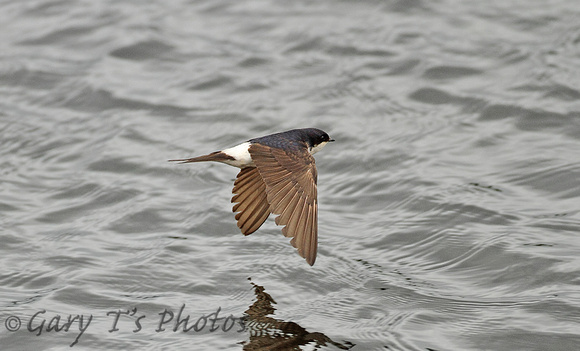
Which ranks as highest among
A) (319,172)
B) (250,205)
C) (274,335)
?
(250,205)

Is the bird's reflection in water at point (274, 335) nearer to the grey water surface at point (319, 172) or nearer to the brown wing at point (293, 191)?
the grey water surface at point (319, 172)

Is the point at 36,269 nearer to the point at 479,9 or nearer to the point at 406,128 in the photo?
the point at 406,128

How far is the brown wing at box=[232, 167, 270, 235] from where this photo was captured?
4816 millimetres

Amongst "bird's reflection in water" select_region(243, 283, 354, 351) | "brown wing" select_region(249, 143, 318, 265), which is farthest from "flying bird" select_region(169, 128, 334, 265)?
"bird's reflection in water" select_region(243, 283, 354, 351)

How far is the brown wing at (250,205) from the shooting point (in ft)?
15.8

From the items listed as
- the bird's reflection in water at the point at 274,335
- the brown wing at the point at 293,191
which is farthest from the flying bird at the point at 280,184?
the bird's reflection in water at the point at 274,335

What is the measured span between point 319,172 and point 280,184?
207 centimetres

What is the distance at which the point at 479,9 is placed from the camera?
880cm

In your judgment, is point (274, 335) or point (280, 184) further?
point (280, 184)

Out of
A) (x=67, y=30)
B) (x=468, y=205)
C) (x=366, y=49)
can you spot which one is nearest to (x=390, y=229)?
(x=468, y=205)

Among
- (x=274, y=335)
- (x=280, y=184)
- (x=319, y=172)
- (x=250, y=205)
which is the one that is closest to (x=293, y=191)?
(x=280, y=184)

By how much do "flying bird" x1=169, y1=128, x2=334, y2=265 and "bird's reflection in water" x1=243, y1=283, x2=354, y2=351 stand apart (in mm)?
375

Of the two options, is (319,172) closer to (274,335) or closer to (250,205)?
(250,205)

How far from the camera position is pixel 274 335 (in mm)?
4176
